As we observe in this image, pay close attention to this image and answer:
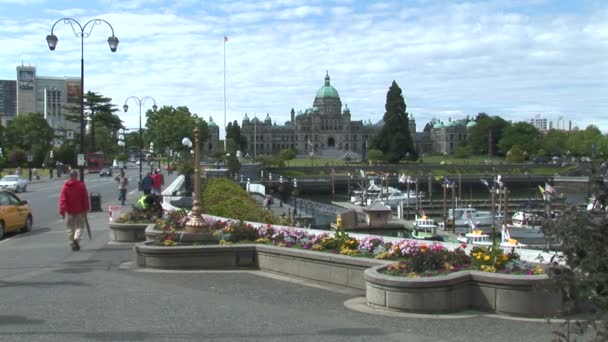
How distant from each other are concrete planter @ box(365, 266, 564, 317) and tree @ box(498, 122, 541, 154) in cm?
17063

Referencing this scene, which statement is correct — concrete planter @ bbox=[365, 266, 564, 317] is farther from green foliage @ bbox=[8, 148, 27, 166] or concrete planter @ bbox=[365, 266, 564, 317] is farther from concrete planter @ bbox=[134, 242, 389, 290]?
green foliage @ bbox=[8, 148, 27, 166]

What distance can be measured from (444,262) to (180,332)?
13.0 feet

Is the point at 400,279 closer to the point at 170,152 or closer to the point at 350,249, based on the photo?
the point at 350,249

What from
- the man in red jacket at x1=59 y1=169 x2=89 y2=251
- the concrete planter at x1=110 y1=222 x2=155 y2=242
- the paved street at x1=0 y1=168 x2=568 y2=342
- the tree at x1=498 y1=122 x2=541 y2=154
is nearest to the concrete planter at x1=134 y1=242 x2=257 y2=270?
the paved street at x1=0 y1=168 x2=568 y2=342

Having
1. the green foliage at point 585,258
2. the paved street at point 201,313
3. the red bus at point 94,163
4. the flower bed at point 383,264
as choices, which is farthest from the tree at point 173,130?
the green foliage at point 585,258

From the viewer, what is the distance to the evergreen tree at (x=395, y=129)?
422 feet

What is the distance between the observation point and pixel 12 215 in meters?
21.6

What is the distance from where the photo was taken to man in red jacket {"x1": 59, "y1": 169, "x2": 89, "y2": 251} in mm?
16641

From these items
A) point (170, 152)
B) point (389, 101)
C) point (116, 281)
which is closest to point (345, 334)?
point (116, 281)

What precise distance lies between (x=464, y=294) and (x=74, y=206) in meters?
10.7

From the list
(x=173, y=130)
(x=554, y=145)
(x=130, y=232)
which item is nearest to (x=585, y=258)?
(x=130, y=232)

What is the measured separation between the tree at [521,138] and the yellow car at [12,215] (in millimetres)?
162094

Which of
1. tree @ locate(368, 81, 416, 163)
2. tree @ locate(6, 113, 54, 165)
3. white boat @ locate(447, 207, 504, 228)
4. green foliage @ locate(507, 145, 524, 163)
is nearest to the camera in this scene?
white boat @ locate(447, 207, 504, 228)

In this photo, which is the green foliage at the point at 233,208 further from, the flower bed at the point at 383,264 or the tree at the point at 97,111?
the tree at the point at 97,111
